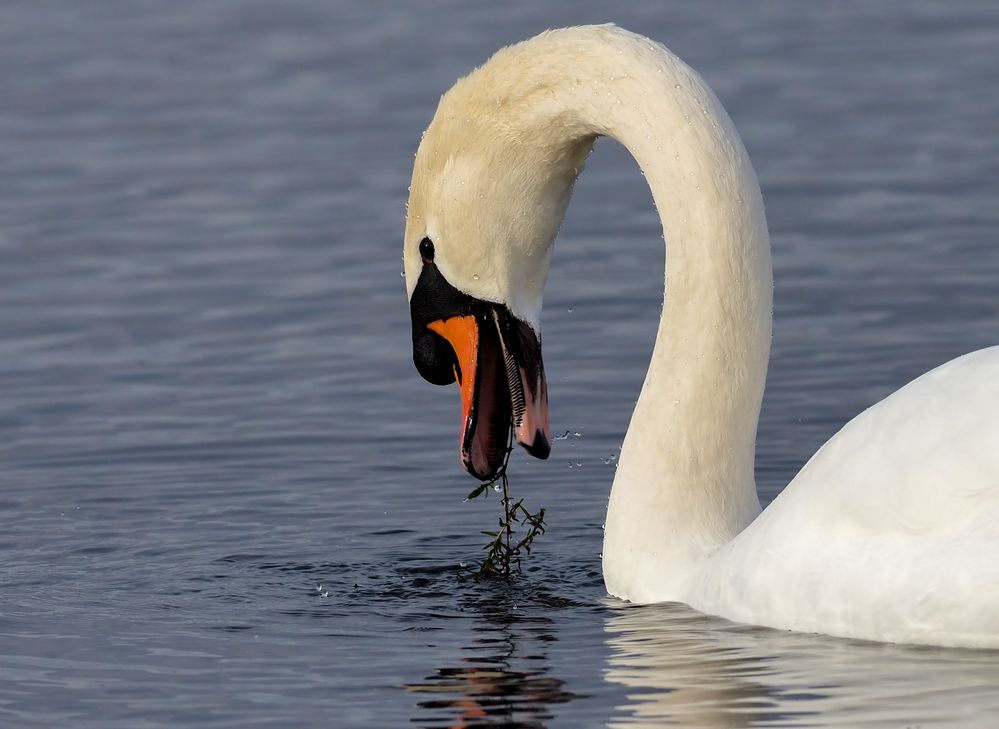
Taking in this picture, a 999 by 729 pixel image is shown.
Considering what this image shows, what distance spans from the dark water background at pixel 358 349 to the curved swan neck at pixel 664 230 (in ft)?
1.41

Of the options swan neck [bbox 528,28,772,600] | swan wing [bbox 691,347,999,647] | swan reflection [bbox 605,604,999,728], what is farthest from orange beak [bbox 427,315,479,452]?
swan wing [bbox 691,347,999,647]

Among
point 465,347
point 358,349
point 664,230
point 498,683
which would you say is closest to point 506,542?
point 465,347

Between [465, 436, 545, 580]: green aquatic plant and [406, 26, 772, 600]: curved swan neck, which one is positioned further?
[465, 436, 545, 580]: green aquatic plant

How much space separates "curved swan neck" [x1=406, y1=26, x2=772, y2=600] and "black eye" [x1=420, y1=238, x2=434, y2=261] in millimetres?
40

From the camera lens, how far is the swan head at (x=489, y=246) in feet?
27.1

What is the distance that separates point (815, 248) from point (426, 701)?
20.9ft

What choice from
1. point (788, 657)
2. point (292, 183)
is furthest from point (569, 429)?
point (292, 183)

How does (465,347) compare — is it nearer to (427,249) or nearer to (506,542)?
(427,249)

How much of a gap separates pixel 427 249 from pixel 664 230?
2.69 ft

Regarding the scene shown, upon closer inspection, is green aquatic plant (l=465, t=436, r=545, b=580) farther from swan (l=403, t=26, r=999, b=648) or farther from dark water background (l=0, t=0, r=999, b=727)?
swan (l=403, t=26, r=999, b=648)

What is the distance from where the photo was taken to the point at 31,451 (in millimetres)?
10695

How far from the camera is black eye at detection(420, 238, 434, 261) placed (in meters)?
8.42

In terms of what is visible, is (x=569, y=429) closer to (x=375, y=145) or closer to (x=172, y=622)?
(x=172, y=622)

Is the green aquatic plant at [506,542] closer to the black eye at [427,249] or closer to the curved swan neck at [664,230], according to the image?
the curved swan neck at [664,230]
